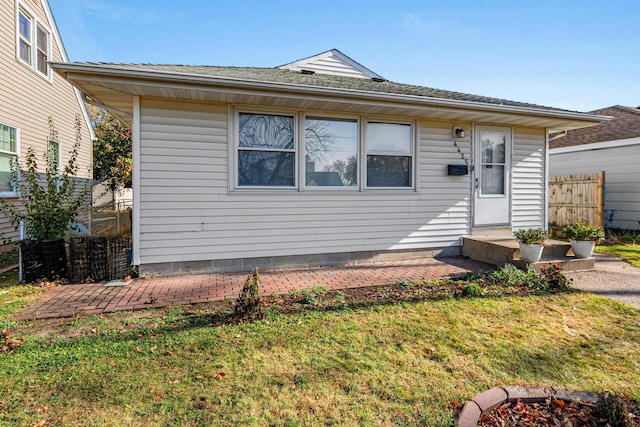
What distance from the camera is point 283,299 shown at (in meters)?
4.12

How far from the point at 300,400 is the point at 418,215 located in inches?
194

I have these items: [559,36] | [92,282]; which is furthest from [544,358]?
[559,36]

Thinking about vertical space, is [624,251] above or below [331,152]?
below

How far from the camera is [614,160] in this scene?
1028 cm

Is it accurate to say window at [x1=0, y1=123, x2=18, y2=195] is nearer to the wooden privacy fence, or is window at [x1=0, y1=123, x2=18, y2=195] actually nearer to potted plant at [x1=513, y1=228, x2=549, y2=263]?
potted plant at [x1=513, y1=228, x2=549, y2=263]

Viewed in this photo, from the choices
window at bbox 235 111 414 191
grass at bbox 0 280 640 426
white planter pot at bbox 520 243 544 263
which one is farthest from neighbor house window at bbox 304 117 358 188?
white planter pot at bbox 520 243 544 263

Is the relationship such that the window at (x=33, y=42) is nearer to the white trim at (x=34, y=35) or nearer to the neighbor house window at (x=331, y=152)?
the white trim at (x=34, y=35)

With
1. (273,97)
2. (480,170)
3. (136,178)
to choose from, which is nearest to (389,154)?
(480,170)

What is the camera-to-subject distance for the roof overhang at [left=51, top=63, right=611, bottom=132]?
448 centimetres

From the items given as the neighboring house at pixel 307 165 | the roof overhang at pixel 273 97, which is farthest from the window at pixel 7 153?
the neighboring house at pixel 307 165

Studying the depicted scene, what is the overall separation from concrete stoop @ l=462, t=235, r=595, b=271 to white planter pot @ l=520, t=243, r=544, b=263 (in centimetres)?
8

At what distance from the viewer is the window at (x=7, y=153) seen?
7391mm

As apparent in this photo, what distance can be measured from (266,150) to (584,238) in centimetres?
547

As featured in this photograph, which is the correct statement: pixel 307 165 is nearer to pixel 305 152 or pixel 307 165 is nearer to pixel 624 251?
pixel 305 152
